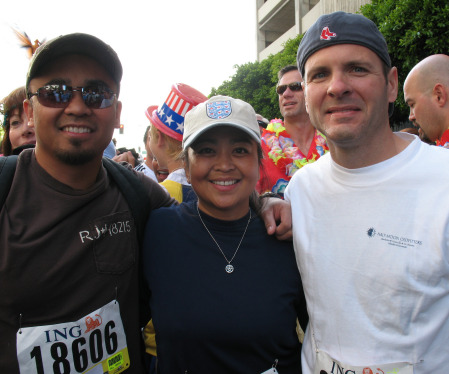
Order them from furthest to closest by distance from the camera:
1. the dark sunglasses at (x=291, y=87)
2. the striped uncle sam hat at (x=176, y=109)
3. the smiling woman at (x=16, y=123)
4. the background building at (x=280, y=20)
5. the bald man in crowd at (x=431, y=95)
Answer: the background building at (x=280, y=20) < the dark sunglasses at (x=291, y=87) < the bald man in crowd at (x=431, y=95) < the striped uncle sam hat at (x=176, y=109) < the smiling woman at (x=16, y=123)

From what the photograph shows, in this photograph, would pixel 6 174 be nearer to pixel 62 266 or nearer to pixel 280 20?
pixel 62 266

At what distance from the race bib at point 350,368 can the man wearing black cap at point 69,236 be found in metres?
0.88

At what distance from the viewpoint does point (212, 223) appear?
5.61 feet

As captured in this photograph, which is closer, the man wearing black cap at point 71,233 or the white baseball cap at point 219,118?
the man wearing black cap at point 71,233

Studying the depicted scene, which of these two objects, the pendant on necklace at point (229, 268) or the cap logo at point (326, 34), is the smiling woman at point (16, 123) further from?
the cap logo at point (326, 34)

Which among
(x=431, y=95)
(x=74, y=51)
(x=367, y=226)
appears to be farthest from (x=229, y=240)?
(x=431, y=95)

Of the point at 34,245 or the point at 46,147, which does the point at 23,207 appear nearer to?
the point at 34,245

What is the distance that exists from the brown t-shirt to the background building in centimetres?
2254

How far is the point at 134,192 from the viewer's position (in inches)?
69.9

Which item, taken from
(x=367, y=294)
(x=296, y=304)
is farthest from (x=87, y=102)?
(x=367, y=294)

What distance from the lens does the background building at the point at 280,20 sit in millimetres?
23078

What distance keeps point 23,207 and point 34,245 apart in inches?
6.7

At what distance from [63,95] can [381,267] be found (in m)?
1.58

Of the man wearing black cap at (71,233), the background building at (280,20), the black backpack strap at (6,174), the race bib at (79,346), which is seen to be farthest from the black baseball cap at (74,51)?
the background building at (280,20)
